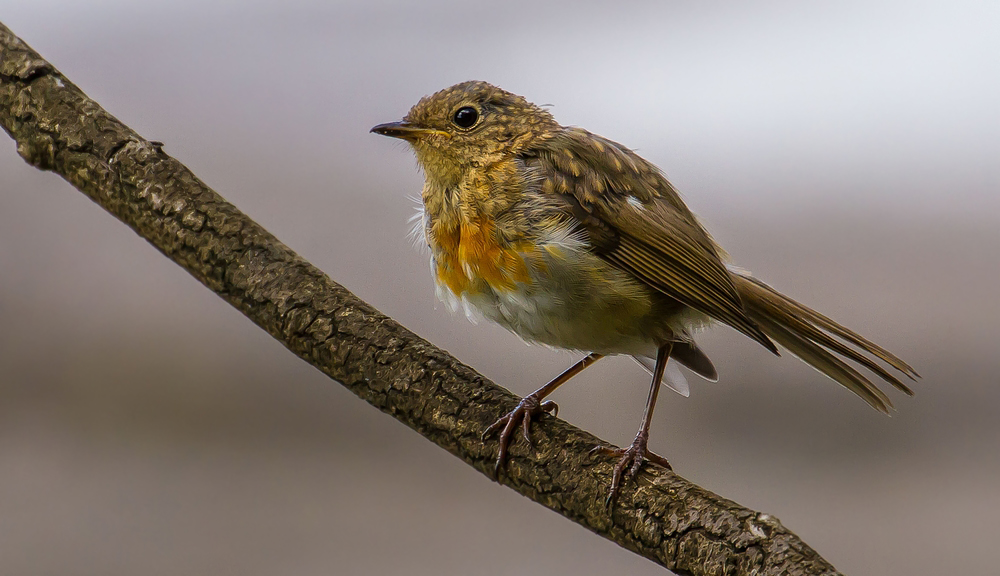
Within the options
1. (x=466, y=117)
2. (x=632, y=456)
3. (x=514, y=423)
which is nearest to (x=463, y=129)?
(x=466, y=117)

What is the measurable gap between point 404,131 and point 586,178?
1.30ft

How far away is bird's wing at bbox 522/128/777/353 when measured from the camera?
1.60 meters

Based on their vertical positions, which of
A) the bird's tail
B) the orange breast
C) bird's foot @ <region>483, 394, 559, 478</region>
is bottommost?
bird's foot @ <region>483, 394, 559, 478</region>

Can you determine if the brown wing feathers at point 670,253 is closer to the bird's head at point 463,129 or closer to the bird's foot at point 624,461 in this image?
the bird's head at point 463,129

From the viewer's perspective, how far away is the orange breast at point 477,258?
1.53 meters

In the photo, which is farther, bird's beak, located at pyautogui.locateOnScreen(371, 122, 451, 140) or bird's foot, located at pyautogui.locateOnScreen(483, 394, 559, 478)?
bird's beak, located at pyautogui.locateOnScreen(371, 122, 451, 140)

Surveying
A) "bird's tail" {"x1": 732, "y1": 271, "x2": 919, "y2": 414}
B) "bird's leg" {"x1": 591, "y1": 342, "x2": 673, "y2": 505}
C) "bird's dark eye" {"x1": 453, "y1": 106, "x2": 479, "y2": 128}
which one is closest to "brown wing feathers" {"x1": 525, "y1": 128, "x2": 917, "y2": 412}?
"bird's tail" {"x1": 732, "y1": 271, "x2": 919, "y2": 414}

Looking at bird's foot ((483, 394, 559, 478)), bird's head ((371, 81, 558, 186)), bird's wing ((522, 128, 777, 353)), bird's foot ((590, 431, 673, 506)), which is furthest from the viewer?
bird's head ((371, 81, 558, 186))

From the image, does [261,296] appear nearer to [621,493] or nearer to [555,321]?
[555,321]

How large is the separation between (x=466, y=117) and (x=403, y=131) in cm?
14

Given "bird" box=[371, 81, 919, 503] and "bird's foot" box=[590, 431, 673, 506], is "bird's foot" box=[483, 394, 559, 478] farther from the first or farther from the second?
"bird's foot" box=[590, 431, 673, 506]

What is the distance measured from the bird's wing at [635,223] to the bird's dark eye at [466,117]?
0.14m

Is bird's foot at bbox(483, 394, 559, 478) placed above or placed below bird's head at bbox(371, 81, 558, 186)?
below

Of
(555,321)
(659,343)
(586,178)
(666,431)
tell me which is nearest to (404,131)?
(586,178)
